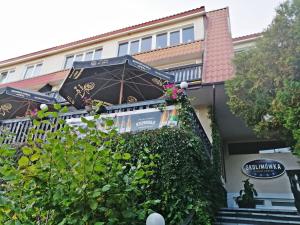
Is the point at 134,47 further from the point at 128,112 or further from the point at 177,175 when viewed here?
the point at 177,175

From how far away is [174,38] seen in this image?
13.8 m

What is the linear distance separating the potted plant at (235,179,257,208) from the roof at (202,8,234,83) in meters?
4.46

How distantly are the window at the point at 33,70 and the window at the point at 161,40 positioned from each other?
8447mm

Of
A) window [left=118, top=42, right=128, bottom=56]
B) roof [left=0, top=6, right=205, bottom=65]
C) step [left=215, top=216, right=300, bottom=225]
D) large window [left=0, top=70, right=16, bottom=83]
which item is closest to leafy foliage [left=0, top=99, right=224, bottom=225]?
step [left=215, top=216, right=300, bottom=225]

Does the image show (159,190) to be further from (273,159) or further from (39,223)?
(273,159)

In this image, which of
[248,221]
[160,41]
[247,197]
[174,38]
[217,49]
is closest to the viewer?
[248,221]

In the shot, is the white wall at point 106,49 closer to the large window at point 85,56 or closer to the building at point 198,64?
the building at point 198,64

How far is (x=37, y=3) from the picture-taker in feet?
24.2

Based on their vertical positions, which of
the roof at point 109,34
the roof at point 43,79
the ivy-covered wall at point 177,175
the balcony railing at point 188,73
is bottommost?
the ivy-covered wall at point 177,175

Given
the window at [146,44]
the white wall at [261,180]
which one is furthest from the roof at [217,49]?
the white wall at [261,180]

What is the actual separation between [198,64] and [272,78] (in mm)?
4137

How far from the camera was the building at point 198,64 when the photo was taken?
984 centimetres

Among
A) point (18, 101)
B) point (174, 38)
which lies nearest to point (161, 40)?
point (174, 38)

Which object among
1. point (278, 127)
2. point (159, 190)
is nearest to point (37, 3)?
point (159, 190)
